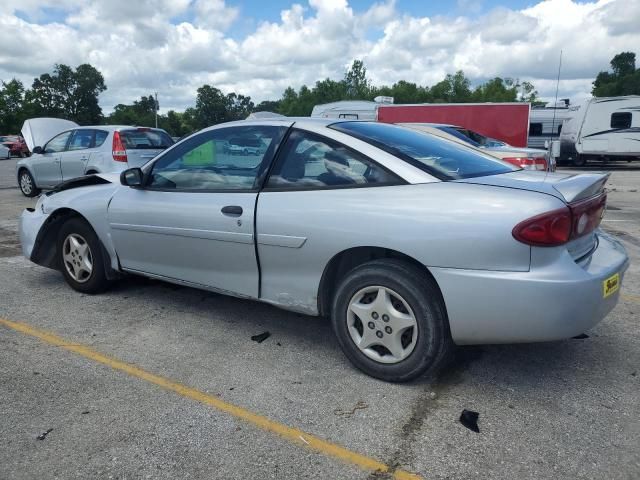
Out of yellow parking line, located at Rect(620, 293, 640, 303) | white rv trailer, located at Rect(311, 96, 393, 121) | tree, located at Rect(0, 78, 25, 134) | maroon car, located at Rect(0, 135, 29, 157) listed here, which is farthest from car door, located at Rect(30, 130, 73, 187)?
tree, located at Rect(0, 78, 25, 134)

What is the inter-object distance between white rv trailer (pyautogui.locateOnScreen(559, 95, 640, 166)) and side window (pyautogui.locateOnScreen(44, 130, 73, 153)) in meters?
17.8

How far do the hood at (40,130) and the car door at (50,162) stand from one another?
3.76 feet

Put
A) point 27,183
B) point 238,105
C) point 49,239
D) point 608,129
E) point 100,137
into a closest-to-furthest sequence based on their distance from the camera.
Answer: point 49,239, point 100,137, point 27,183, point 608,129, point 238,105

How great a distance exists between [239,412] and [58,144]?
31.4 ft

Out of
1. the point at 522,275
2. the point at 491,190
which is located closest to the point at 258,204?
the point at 491,190

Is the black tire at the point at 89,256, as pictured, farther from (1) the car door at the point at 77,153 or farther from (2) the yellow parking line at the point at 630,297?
(1) the car door at the point at 77,153

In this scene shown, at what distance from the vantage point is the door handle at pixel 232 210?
3.38 meters

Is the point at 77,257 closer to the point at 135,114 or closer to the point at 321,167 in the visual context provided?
the point at 321,167

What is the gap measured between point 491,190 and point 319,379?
1.40m

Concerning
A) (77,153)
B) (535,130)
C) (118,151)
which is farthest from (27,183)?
(535,130)

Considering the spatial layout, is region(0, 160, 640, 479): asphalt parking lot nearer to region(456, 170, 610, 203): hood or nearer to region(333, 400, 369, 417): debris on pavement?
region(333, 400, 369, 417): debris on pavement

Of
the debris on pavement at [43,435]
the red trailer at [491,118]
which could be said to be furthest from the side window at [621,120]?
the debris on pavement at [43,435]

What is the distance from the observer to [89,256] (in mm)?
4461

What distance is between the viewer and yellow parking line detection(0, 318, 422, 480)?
7.54 feet
